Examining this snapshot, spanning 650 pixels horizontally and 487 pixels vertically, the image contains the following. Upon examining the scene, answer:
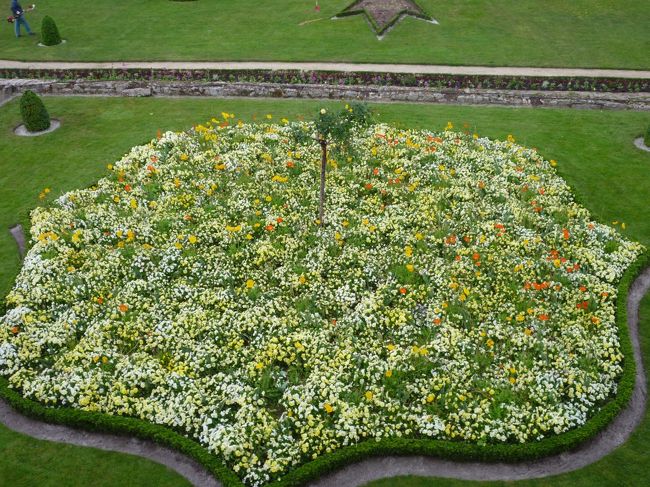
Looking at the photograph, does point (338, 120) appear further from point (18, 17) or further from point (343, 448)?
point (18, 17)

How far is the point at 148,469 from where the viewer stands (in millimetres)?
10078

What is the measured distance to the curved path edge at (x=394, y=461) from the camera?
9.95 metres

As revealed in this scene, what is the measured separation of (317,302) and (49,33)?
24839 mm

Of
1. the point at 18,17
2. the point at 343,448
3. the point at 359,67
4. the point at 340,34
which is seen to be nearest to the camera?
the point at 343,448

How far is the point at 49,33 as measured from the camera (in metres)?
29.1

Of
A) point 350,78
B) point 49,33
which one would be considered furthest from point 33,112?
point 350,78

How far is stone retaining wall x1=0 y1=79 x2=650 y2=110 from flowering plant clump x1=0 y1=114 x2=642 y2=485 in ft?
18.5

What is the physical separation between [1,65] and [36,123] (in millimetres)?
8923

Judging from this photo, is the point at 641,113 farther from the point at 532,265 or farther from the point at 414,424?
the point at 414,424

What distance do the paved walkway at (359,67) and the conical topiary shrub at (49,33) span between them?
2.40 metres

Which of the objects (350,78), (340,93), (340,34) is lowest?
(340,93)

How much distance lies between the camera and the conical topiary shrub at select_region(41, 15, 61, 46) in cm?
2894

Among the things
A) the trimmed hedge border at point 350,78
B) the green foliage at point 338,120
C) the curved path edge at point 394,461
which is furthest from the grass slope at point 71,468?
the trimmed hedge border at point 350,78

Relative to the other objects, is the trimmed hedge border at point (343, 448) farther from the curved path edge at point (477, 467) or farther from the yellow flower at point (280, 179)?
the yellow flower at point (280, 179)
